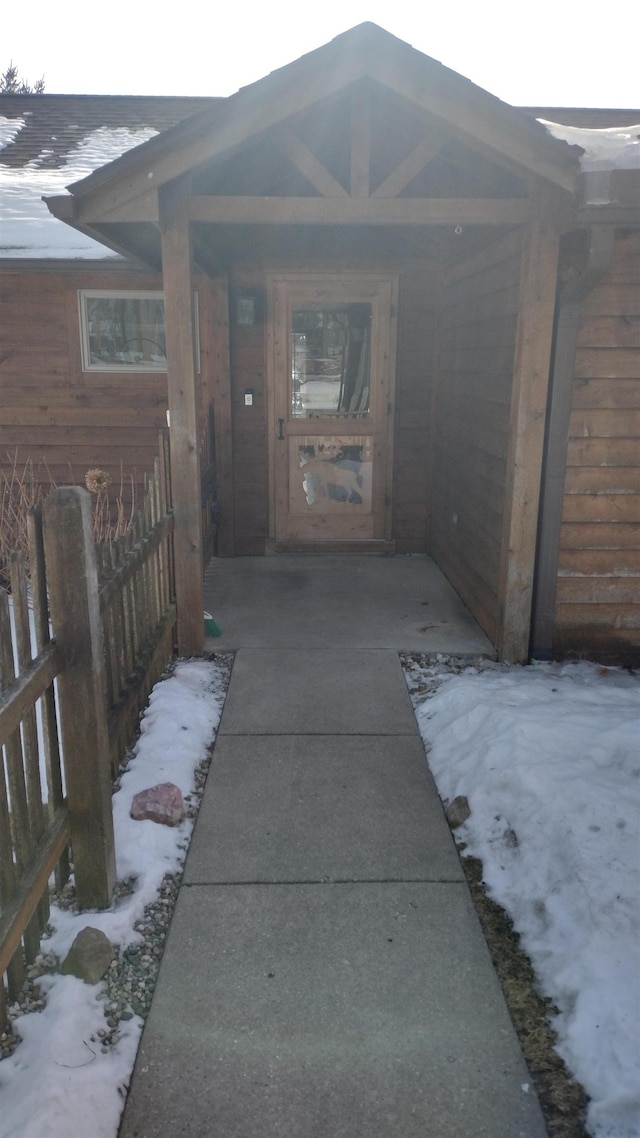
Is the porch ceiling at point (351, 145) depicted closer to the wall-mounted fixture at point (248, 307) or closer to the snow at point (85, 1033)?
the wall-mounted fixture at point (248, 307)

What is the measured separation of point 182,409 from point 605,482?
258cm

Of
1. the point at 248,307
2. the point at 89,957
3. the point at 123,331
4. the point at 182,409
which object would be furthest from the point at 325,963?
the point at 123,331

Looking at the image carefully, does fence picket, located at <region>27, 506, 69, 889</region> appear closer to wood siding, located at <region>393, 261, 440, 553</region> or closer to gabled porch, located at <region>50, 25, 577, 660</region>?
gabled porch, located at <region>50, 25, 577, 660</region>

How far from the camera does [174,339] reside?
479cm

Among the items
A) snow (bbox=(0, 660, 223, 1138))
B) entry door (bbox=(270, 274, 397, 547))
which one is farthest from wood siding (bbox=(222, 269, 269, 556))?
snow (bbox=(0, 660, 223, 1138))

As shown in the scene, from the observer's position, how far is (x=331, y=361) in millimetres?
7605

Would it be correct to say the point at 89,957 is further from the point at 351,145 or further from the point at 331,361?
the point at 331,361

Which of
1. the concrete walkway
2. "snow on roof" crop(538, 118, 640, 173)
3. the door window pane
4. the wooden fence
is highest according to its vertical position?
"snow on roof" crop(538, 118, 640, 173)

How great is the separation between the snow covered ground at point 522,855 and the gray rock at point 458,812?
3 cm

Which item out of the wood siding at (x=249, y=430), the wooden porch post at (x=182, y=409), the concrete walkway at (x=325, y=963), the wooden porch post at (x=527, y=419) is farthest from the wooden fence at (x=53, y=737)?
the wood siding at (x=249, y=430)

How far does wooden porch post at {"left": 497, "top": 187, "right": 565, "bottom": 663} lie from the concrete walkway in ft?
3.56

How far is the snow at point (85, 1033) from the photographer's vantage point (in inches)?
A: 81.9

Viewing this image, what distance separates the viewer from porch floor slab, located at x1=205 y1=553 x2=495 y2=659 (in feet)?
18.4

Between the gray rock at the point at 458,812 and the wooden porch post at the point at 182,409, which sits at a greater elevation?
the wooden porch post at the point at 182,409
